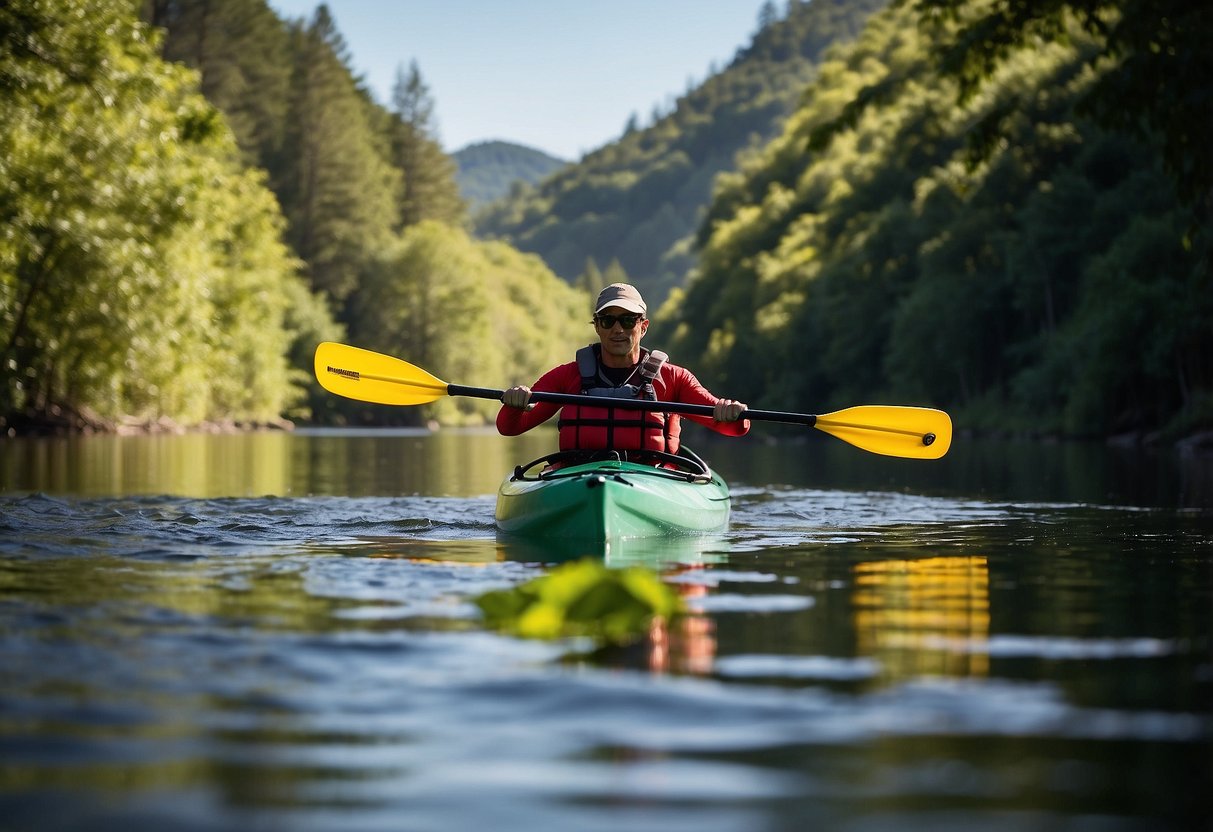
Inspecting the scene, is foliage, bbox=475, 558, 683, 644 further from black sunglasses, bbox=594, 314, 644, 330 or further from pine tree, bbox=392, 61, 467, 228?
pine tree, bbox=392, 61, 467, 228

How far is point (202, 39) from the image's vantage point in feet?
175

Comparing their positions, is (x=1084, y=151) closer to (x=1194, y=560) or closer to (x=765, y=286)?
(x=765, y=286)

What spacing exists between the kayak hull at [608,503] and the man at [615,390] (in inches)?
14.8

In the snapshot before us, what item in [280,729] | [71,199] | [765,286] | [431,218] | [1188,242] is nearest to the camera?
[280,729]

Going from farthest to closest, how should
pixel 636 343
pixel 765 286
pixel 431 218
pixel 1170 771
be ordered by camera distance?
pixel 431 218, pixel 765 286, pixel 636 343, pixel 1170 771

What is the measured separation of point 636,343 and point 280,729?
631cm

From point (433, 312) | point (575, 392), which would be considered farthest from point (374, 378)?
point (433, 312)

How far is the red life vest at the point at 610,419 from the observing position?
9.19 meters

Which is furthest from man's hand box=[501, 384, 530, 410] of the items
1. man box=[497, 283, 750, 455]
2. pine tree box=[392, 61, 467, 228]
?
pine tree box=[392, 61, 467, 228]

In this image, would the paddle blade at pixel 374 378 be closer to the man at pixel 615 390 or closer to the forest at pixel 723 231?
the man at pixel 615 390

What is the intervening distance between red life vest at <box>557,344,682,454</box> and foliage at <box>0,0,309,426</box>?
40.5 ft

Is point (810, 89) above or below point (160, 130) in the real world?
above

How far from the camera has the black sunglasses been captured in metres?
9.13

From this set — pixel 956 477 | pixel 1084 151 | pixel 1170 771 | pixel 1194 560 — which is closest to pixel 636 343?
pixel 1194 560
